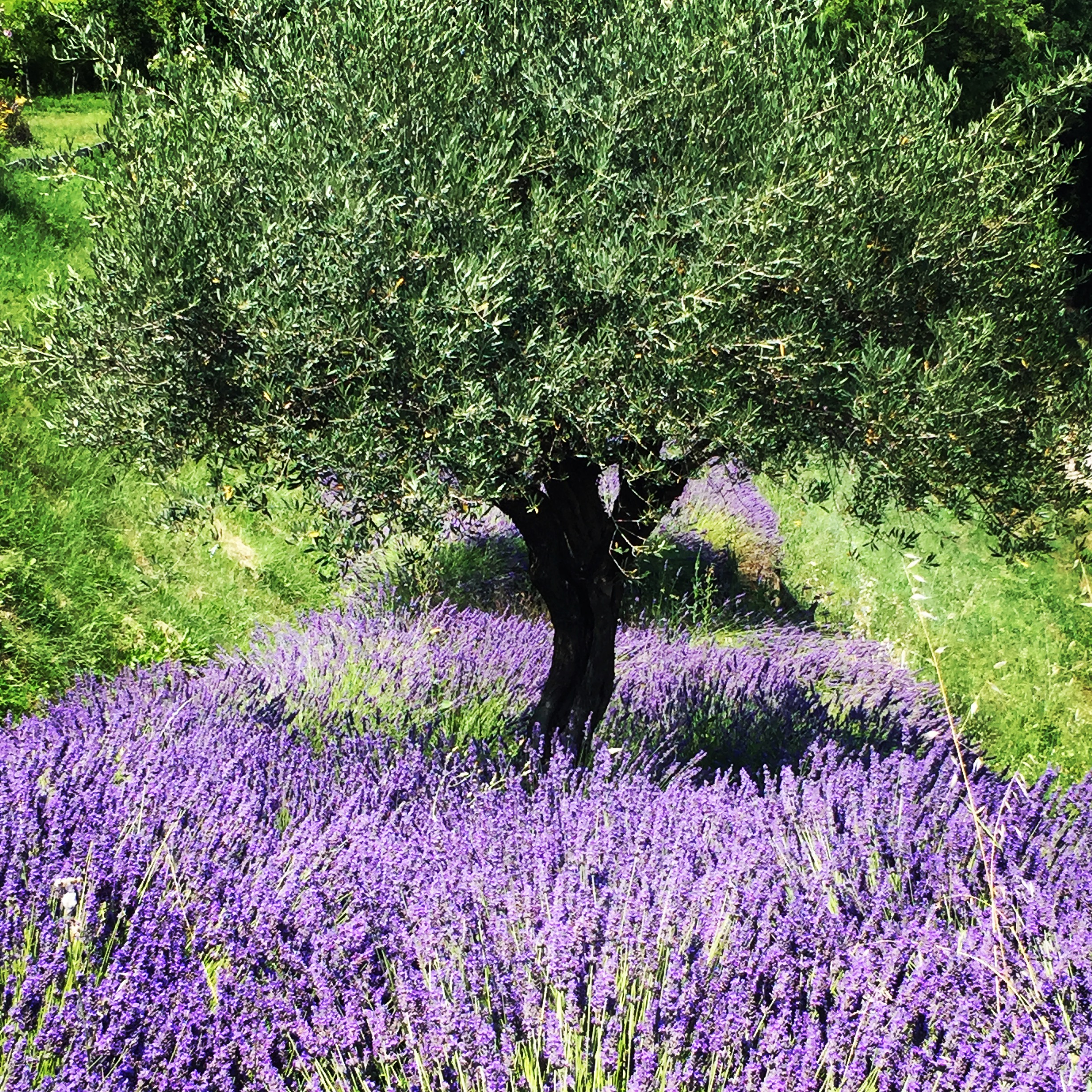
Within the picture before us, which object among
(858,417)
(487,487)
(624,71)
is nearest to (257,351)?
(487,487)

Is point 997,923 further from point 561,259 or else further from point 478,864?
point 561,259

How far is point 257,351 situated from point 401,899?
2234mm

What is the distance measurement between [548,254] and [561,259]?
0.06 m

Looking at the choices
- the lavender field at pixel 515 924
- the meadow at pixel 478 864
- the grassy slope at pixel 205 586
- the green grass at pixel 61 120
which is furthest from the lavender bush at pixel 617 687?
the green grass at pixel 61 120

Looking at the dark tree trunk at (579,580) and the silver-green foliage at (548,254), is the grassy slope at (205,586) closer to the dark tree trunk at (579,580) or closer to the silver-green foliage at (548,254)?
the silver-green foliage at (548,254)

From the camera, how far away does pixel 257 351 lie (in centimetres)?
441

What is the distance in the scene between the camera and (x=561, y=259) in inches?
184

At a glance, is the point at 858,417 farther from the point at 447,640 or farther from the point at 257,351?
the point at 447,640

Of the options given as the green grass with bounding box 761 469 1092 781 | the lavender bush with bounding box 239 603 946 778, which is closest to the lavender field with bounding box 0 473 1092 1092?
the lavender bush with bounding box 239 603 946 778

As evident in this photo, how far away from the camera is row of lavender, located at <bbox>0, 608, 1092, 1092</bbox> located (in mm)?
3436

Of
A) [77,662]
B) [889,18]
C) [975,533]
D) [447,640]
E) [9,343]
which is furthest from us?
[975,533]

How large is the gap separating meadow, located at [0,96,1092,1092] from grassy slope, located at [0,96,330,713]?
41 millimetres

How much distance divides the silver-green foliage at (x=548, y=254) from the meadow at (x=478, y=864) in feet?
1.71

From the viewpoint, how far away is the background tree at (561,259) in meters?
4.42
